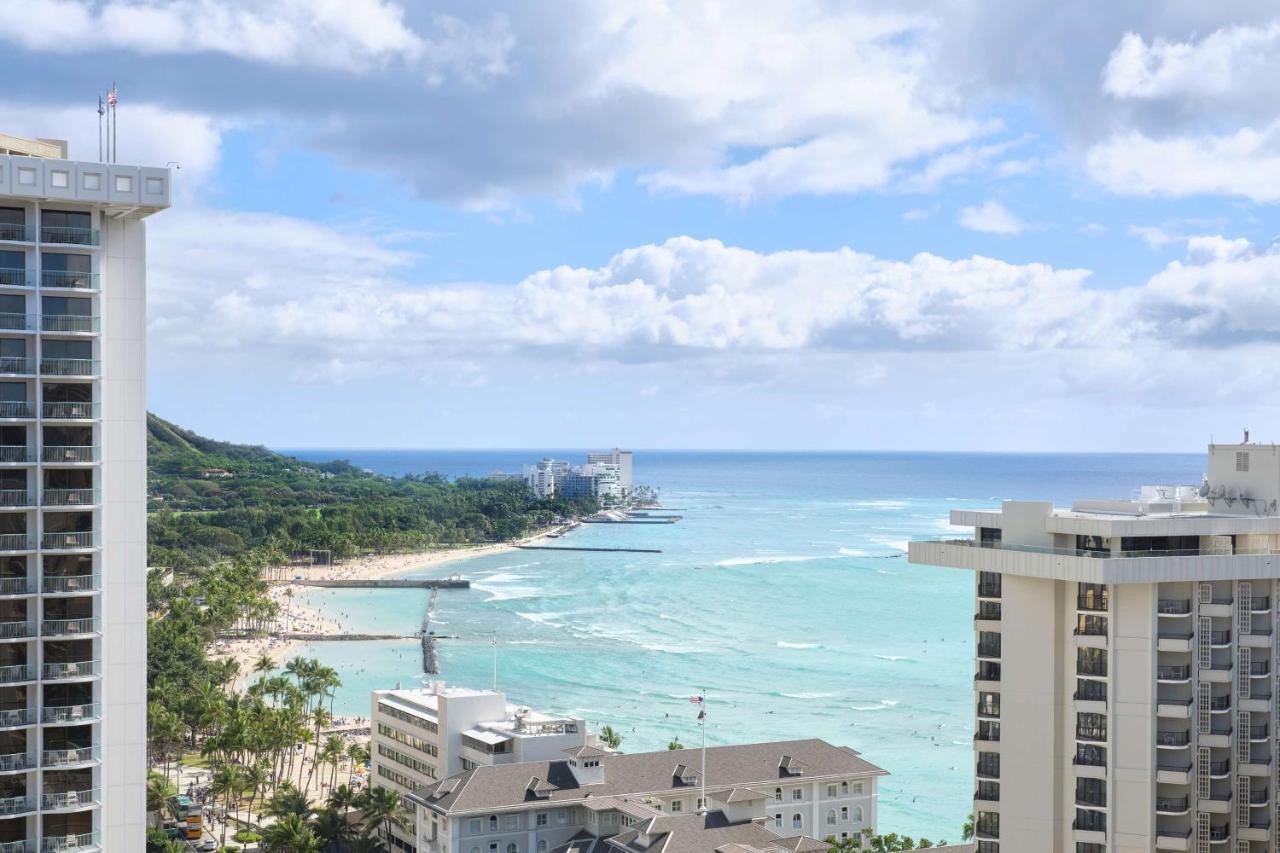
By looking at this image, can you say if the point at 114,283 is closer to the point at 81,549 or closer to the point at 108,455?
the point at 108,455

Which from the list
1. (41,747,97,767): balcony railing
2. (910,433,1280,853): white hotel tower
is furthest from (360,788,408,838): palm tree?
(910,433,1280,853): white hotel tower

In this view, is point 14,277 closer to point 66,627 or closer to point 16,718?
point 66,627

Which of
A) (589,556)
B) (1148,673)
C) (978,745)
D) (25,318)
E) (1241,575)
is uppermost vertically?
(25,318)

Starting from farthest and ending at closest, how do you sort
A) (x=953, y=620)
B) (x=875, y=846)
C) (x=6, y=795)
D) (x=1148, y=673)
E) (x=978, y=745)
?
1. (x=953, y=620)
2. (x=875, y=846)
3. (x=978, y=745)
4. (x=1148, y=673)
5. (x=6, y=795)

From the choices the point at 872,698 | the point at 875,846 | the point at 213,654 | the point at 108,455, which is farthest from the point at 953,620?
the point at 108,455

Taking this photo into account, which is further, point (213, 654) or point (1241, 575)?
point (213, 654)
